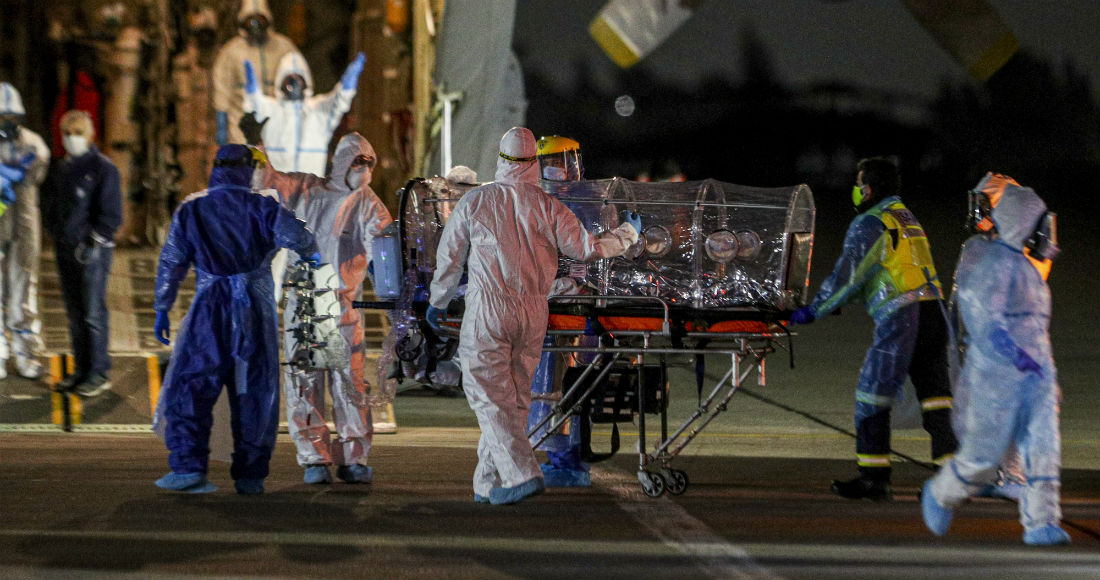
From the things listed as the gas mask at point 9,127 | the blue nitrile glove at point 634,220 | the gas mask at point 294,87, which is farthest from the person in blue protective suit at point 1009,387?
the gas mask at point 9,127

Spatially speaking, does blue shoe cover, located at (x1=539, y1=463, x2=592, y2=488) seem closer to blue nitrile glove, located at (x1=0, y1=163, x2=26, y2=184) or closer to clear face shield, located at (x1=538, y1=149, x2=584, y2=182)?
clear face shield, located at (x1=538, y1=149, x2=584, y2=182)

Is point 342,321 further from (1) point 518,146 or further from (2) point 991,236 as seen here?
(2) point 991,236

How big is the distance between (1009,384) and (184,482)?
406cm

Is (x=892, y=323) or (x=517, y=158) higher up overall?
(x=517, y=158)

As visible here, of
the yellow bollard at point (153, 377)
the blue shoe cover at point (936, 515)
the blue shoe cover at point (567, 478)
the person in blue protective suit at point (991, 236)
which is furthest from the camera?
the yellow bollard at point (153, 377)

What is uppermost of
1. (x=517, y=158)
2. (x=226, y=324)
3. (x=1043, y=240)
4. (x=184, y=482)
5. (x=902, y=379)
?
(x=517, y=158)

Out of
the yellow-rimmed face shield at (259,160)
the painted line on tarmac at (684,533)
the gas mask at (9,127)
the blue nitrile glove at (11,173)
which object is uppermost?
the gas mask at (9,127)

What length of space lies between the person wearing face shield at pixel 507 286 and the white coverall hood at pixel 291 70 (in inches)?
233

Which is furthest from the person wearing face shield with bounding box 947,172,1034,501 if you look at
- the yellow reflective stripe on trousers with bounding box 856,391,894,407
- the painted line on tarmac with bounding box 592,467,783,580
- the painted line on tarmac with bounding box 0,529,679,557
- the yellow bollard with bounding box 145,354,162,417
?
the yellow bollard with bounding box 145,354,162,417

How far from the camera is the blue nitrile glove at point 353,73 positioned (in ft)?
38.1

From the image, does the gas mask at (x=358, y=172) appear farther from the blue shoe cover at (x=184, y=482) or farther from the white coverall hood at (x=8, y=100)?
the white coverall hood at (x=8, y=100)

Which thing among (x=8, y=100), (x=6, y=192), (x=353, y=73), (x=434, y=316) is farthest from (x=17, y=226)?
(x=434, y=316)

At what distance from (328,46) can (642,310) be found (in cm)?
665

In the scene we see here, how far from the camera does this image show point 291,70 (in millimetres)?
12078
